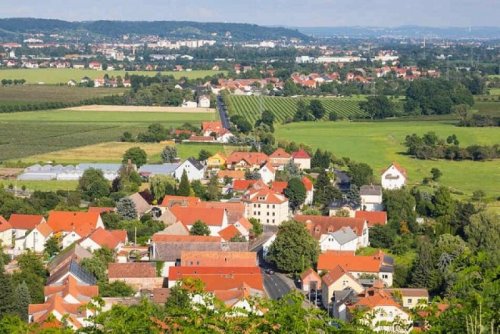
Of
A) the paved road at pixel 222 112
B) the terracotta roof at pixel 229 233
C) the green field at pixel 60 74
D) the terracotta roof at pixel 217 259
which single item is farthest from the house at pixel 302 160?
the green field at pixel 60 74

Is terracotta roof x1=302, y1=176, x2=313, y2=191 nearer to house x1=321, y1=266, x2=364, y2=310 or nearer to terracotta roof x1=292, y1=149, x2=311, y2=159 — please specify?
terracotta roof x1=292, y1=149, x2=311, y2=159

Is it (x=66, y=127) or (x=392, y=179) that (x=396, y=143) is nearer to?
(x=392, y=179)

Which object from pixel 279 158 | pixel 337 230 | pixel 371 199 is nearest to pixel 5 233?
pixel 337 230

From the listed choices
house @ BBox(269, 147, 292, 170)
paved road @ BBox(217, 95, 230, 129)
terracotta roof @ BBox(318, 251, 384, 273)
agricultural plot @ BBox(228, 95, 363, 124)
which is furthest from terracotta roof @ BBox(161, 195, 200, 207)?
agricultural plot @ BBox(228, 95, 363, 124)

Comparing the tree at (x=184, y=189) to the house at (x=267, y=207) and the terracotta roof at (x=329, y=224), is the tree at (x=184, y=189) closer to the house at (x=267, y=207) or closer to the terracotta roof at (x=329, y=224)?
the house at (x=267, y=207)

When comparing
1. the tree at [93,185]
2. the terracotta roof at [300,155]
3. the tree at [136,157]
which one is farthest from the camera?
the terracotta roof at [300,155]
